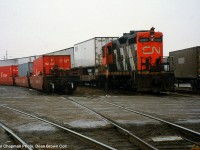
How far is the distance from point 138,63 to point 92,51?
8860 millimetres

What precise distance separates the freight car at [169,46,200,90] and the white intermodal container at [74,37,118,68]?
20.9ft

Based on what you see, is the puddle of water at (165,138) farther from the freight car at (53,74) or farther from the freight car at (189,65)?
the freight car at (189,65)

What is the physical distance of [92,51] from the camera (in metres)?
27.1

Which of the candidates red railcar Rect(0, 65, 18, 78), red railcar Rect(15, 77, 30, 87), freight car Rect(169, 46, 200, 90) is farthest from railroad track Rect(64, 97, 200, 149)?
red railcar Rect(0, 65, 18, 78)

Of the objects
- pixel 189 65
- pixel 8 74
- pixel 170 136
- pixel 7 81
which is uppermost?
pixel 189 65

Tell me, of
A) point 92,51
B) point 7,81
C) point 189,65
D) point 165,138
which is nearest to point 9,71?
point 7,81

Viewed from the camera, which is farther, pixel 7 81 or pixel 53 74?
pixel 7 81

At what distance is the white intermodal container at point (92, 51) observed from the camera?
2653cm

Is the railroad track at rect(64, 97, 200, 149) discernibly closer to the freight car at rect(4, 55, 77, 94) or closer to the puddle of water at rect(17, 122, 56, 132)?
the puddle of water at rect(17, 122, 56, 132)

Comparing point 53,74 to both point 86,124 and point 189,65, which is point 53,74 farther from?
point 86,124

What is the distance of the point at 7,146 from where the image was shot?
639cm

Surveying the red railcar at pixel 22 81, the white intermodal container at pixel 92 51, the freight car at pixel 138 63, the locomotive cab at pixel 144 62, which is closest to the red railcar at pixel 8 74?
the red railcar at pixel 22 81

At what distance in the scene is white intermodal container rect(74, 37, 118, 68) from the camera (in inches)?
1045

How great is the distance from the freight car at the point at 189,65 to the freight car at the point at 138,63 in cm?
473
